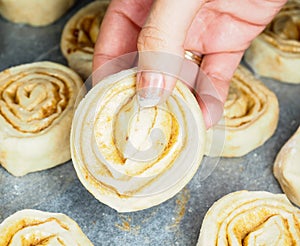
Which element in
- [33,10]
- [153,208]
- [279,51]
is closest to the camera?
[153,208]

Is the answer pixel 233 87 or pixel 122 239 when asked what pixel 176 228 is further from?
pixel 233 87

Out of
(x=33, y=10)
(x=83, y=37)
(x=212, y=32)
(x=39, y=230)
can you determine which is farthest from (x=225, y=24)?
(x=39, y=230)

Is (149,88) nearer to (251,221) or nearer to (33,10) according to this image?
(251,221)

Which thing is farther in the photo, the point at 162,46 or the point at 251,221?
the point at 251,221

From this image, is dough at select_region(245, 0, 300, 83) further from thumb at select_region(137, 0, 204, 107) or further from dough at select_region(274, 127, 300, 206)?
thumb at select_region(137, 0, 204, 107)

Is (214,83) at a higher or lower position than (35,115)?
higher
